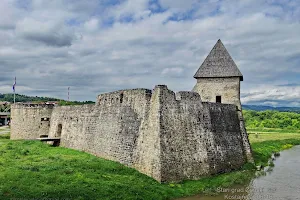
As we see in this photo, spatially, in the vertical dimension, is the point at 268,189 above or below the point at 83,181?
below

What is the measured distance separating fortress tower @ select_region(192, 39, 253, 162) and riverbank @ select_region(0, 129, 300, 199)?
6.93 m

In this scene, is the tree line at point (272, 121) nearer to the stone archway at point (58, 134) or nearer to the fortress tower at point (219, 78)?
the fortress tower at point (219, 78)

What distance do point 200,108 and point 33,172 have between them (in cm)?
857

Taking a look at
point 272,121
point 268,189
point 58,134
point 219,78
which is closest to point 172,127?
point 268,189

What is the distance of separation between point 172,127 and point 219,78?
9.25 metres

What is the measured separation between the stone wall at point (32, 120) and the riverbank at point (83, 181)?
956 centimetres

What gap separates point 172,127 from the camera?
1502 cm

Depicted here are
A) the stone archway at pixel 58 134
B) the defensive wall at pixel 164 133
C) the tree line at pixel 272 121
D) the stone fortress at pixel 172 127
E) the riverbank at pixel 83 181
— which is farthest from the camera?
the tree line at pixel 272 121

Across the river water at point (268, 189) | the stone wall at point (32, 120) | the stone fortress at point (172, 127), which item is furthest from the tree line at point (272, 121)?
the river water at point (268, 189)

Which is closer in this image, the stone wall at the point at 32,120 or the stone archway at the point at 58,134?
the stone archway at the point at 58,134

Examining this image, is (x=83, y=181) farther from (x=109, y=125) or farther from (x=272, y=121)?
(x=272, y=121)

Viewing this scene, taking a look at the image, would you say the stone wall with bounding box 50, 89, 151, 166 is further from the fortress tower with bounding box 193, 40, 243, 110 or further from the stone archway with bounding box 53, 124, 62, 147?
the fortress tower with bounding box 193, 40, 243, 110

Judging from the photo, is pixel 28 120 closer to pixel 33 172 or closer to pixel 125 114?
pixel 125 114

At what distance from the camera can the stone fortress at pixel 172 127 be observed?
14660 millimetres
